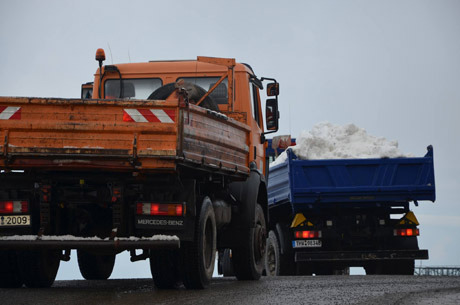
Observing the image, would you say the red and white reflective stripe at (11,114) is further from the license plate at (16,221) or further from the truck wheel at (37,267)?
the truck wheel at (37,267)

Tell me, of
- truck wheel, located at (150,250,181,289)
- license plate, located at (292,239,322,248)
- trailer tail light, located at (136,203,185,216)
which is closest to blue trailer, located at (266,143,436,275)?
license plate, located at (292,239,322,248)

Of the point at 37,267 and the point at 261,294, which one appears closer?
the point at 261,294

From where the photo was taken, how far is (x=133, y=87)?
12.5m

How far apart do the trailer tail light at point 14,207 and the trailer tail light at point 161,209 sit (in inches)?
46.8

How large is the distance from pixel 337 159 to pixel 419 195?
158cm

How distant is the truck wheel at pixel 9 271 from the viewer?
995cm

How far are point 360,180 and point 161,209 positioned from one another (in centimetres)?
748

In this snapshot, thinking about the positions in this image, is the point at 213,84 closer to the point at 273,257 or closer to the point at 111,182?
the point at 111,182

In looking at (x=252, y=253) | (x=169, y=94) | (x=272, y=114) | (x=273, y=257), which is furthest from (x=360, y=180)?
(x=169, y=94)

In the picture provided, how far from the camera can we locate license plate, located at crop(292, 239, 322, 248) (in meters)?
16.2

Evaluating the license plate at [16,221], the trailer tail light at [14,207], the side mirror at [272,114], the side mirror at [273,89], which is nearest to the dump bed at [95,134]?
the trailer tail light at [14,207]

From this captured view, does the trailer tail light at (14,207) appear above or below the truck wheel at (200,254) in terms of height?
above

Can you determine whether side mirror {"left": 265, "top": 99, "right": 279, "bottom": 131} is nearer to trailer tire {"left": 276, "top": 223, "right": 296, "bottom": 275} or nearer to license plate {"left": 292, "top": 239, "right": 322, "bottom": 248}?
license plate {"left": 292, "top": 239, "right": 322, "bottom": 248}

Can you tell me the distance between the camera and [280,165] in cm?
1670
